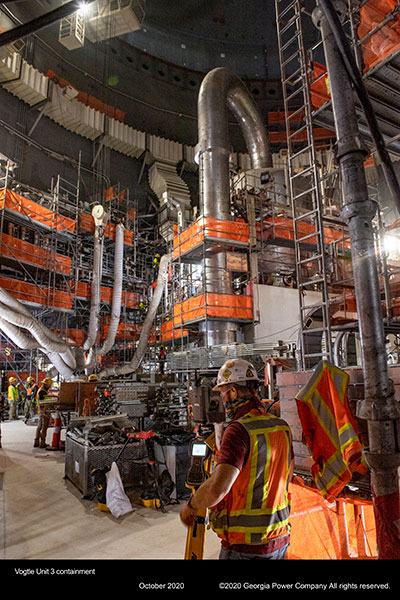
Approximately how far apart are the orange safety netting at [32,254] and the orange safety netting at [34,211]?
135 cm

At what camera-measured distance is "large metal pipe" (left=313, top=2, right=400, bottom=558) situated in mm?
2404

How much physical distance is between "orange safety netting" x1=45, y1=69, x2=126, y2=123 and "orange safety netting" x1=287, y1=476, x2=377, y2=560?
2520 cm

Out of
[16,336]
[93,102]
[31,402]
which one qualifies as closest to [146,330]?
[31,402]

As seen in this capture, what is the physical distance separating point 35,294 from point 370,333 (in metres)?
16.3

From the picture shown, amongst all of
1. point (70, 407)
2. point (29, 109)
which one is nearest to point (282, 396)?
point (70, 407)

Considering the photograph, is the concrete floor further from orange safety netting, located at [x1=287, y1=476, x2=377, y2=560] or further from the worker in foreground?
the worker in foreground

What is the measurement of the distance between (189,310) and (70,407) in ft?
18.7

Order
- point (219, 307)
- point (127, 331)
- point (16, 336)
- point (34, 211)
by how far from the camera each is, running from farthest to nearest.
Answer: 1. point (127, 331)
2. point (34, 211)
3. point (219, 307)
4. point (16, 336)

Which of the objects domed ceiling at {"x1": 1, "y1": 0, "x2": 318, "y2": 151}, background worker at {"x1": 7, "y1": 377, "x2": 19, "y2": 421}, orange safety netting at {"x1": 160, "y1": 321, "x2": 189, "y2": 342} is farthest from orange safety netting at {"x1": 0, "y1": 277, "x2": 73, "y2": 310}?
domed ceiling at {"x1": 1, "y1": 0, "x2": 318, "y2": 151}

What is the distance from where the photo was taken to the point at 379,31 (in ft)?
14.2

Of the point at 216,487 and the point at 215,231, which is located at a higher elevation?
the point at 215,231

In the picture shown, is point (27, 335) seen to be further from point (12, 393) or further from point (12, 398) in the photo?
point (12, 398)

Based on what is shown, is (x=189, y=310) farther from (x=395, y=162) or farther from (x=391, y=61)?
(x=395, y=162)

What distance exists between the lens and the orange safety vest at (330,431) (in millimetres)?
2699
